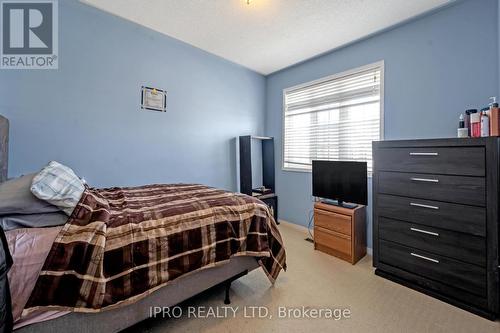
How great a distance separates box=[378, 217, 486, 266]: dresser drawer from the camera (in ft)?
5.18

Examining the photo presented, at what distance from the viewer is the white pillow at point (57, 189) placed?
3.58ft

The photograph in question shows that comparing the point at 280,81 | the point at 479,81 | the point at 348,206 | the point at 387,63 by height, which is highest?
the point at 280,81

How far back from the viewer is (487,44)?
1.88 m

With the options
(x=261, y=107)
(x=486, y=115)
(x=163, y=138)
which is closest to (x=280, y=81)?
(x=261, y=107)

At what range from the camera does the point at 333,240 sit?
99.7 inches

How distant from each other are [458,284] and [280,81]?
333 centimetres

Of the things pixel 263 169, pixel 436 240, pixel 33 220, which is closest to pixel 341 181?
pixel 436 240

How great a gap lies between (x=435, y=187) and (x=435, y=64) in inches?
50.5

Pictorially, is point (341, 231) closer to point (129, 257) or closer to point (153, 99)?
point (129, 257)

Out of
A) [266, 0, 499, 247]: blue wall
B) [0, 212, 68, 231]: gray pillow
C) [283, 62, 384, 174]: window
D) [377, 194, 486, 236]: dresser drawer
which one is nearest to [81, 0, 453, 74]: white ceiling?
[266, 0, 499, 247]: blue wall

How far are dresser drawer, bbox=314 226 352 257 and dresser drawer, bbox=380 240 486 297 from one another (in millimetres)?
371

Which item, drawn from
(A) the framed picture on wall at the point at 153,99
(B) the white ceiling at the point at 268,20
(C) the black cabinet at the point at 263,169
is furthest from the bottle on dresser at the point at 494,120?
(A) the framed picture on wall at the point at 153,99

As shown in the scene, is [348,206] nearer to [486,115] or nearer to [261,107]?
[486,115]

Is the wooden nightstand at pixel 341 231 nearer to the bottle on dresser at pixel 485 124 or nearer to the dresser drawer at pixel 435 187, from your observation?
the dresser drawer at pixel 435 187
